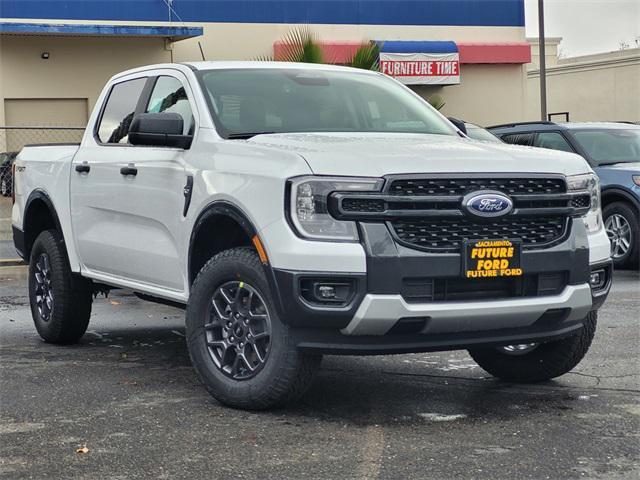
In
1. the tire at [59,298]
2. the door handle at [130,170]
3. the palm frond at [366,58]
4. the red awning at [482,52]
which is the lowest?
the tire at [59,298]

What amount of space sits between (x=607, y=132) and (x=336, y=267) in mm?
9159

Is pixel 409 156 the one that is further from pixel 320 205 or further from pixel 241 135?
pixel 241 135

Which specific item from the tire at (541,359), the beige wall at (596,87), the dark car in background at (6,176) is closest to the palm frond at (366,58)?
the dark car in background at (6,176)

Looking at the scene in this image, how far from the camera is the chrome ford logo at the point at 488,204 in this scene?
5.48 m

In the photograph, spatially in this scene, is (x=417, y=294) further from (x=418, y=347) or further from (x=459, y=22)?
(x=459, y=22)

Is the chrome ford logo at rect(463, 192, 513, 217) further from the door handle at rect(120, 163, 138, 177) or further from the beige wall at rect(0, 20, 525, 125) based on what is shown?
the beige wall at rect(0, 20, 525, 125)

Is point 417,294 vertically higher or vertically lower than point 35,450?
higher

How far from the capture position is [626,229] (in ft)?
42.0

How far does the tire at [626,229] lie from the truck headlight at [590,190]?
674cm

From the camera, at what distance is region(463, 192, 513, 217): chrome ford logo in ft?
18.0

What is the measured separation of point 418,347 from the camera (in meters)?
5.49

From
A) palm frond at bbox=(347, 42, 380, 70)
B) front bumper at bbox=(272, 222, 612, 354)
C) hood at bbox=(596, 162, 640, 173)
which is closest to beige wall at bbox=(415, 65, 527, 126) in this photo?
palm frond at bbox=(347, 42, 380, 70)

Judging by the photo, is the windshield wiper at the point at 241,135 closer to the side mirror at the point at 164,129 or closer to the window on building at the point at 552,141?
the side mirror at the point at 164,129

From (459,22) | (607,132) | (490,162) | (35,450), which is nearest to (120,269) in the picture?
(35,450)
